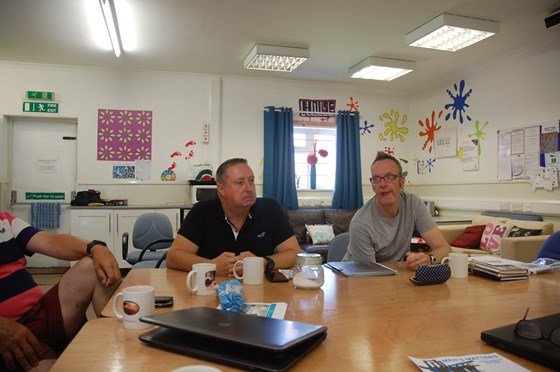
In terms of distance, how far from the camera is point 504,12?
3793 millimetres

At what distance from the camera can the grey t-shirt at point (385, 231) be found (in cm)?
219

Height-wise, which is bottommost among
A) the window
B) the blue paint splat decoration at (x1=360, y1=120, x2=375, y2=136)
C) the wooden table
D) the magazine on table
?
the wooden table

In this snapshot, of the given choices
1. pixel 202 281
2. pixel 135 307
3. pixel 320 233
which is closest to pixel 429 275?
pixel 202 281

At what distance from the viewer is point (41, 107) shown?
536 centimetres

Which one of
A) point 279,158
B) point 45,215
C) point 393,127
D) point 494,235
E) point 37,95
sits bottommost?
point 494,235

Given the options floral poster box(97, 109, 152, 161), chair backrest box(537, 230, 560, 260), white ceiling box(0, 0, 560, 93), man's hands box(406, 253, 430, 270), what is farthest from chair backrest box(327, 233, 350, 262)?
floral poster box(97, 109, 152, 161)

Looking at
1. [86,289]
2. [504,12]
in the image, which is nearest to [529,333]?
[86,289]

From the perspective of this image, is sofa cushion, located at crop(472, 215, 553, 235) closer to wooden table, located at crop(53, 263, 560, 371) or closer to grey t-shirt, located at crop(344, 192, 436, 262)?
grey t-shirt, located at crop(344, 192, 436, 262)

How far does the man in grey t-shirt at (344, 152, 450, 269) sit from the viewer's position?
2.20 metres

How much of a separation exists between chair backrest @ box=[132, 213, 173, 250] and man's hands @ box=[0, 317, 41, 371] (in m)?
2.72

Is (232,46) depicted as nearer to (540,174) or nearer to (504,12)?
(504,12)

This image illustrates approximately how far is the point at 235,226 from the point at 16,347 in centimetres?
117

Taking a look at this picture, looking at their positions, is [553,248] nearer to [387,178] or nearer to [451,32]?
[387,178]

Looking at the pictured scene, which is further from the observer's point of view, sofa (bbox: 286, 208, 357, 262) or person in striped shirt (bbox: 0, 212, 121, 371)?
sofa (bbox: 286, 208, 357, 262)
